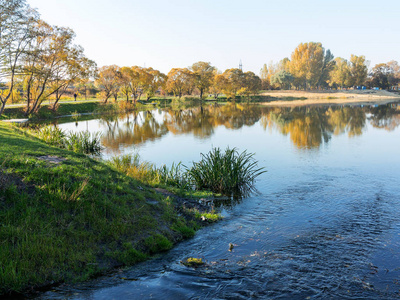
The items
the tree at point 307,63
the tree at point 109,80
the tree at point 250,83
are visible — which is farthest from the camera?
the tree at point 307,63

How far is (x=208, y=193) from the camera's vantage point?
40.1 feet

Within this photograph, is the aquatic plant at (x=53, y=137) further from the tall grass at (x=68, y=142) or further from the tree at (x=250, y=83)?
the tree at (x=250, y=83)

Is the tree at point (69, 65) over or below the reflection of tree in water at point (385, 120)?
over

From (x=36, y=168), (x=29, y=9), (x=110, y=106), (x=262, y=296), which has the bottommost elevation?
(x=262, y=296)

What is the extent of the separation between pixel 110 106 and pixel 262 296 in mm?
59675

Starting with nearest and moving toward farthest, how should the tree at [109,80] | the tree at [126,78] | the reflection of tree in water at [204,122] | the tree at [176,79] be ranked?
the reflection of tree in water at [204,122]
the tree at [109,80]
the tree at [126,78]
the tree at [176,79]

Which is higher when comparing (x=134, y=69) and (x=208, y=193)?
(x=134, y=69)

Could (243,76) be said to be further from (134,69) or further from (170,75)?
(134,69)

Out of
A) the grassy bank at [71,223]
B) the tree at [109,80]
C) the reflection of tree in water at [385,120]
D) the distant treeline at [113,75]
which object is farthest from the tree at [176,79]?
the grassy bank at [71,223]

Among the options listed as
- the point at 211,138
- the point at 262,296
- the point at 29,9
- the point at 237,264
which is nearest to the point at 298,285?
the point at 262,296

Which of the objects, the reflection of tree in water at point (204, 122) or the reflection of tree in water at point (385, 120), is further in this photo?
the reflection of tree in water at point (385, 120)

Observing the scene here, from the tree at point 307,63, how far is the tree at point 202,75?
36789 millimetres

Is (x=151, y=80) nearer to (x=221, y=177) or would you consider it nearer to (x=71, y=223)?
(x=221, y=177)

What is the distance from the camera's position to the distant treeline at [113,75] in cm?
2814
